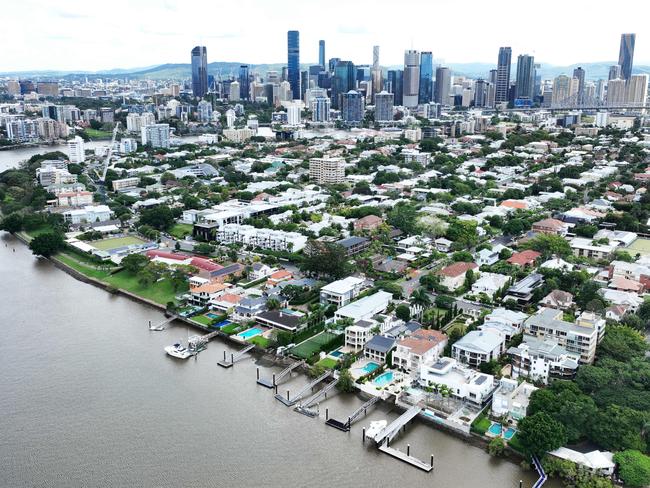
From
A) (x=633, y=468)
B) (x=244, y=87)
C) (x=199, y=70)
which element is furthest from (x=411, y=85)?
(x=633, y=468)

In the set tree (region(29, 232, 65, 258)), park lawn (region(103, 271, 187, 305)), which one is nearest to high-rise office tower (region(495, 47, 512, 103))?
tree (region(29, 232, 65, 258))

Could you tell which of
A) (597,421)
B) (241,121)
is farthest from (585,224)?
(241,121)

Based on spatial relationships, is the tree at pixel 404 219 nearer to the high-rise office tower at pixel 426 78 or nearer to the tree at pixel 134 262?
the tree at pixel 134 262

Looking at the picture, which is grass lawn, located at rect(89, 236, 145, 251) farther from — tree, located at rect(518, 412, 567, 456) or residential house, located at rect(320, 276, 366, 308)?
tree, located at rect(518, 412, 567, 456)

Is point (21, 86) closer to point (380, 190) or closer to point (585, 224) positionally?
point (380, 190)

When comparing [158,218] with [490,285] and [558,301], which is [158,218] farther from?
[558,301]

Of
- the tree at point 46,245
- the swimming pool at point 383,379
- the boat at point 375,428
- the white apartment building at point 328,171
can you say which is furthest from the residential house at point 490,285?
the white apartment building at point 328,171
